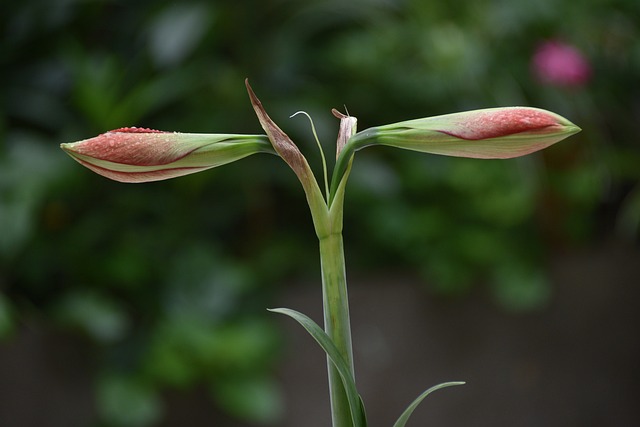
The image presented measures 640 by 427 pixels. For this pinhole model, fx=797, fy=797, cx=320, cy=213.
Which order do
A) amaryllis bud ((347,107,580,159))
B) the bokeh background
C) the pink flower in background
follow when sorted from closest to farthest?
1. amaryllis bud ((347,107,580,159))
2. the bokeh background
3. the pink flower in background

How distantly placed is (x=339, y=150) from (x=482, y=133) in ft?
0.16

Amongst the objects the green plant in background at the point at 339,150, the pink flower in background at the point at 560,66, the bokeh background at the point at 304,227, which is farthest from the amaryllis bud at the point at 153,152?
the pink flower in background at the point at 560,66

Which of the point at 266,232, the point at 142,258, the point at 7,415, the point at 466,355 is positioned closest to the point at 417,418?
Result: the point at 466,355

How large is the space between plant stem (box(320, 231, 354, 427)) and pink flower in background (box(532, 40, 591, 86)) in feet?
4.14

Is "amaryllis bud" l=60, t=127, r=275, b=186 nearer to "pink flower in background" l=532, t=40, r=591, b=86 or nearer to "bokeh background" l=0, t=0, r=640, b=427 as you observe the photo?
"bokeh background" l=0, t=0, r=640, b=427

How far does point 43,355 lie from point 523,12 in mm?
1080

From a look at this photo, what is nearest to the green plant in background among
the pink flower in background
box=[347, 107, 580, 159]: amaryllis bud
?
box=[347, 107, 580, 159]: amaryllis bud

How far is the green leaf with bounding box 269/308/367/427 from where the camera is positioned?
251 mm

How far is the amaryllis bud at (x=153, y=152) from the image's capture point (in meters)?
0.24

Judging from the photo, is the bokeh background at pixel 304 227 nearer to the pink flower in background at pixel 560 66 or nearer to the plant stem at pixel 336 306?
the pink flower in background at pixel 560 66

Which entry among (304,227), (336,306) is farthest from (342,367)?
(304,227)

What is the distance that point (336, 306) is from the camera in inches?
10.2

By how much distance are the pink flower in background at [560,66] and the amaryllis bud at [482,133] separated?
1.25 metres

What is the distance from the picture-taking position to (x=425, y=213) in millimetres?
1417
